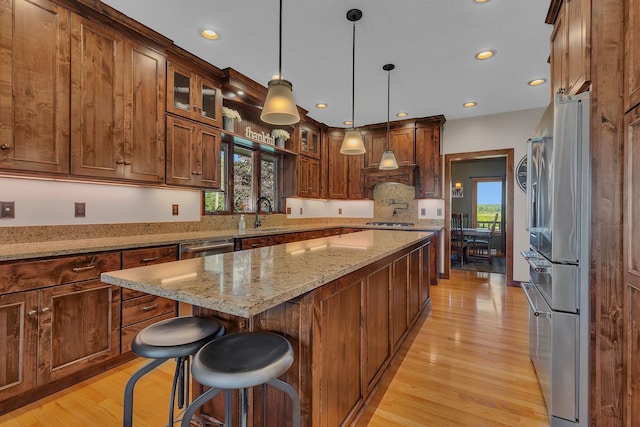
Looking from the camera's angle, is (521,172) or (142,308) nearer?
(142,308)

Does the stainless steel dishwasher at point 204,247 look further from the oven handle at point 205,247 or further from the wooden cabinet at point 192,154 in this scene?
the wooden cabinet at point 192,154

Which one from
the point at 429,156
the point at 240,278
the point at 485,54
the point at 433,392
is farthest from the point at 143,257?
the point at 429,156

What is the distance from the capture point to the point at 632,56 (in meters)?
1.29

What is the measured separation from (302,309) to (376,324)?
2.79ft

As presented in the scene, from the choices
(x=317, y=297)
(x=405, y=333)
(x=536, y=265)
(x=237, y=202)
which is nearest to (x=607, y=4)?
(x=536, y=265)

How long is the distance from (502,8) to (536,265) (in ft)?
6.33

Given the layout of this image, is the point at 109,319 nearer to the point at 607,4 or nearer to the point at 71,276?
the point at 71,276

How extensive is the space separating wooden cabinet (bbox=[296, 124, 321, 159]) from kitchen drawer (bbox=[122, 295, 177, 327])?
3036mm

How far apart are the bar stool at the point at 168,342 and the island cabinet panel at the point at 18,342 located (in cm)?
107

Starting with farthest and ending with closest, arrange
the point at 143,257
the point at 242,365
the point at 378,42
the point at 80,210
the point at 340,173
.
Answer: the point at 340,173 < the point at 378,42 < the point at 80,210 < the point at 143,257 < the point at 242,365

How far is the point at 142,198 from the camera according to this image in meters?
2.81

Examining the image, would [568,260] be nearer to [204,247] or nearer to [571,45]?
[571,45]

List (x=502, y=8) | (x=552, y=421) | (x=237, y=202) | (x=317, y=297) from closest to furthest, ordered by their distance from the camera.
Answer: (x=317, y=297) → (x=552, y=421) → (x=502, y=8) → (x=237, y=202)

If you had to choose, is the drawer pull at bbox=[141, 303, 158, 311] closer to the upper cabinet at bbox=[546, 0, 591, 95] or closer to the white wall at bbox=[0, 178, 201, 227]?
the white wall at bbox=[0, 178, 201, 227]
